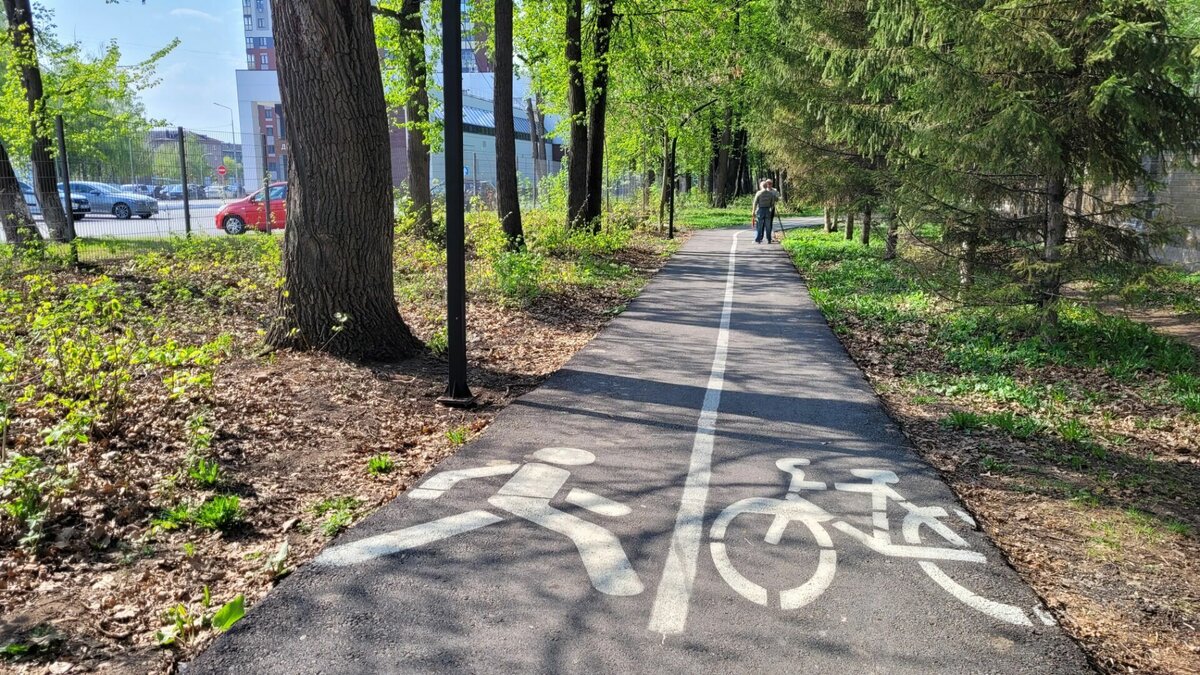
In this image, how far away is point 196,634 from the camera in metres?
3.42

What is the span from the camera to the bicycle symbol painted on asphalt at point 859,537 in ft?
12.5

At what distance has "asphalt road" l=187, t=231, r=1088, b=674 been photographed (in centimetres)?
330

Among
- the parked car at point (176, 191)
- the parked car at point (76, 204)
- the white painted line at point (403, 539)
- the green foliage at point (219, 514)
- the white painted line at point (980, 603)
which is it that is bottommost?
the white painted line at point (980, 603)

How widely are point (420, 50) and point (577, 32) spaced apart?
12.4 ft

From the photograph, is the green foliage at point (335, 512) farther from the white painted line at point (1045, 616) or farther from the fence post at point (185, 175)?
the fence post at point (185, 175)

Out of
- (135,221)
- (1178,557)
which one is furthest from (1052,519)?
(135,221)

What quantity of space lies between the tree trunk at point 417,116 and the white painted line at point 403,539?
47.4 ft

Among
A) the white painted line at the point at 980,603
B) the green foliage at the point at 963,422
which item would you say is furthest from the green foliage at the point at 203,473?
the green foliage at the point at 963,422

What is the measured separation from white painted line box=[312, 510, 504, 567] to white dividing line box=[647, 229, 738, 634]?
108 cm

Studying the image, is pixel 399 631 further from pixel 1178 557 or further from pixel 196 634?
pixel 1178 557

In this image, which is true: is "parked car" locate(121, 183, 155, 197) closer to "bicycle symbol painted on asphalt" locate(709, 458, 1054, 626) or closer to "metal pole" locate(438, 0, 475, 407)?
"metal pole" locate(438, 0, 475, 407)

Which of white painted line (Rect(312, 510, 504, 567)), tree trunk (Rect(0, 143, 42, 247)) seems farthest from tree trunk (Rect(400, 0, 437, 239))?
white painted line (Rect(312, 510, 504, 567))

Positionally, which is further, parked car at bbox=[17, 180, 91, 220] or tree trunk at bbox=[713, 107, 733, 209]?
tree trunk at bbox=[713, 107, 733, 209]

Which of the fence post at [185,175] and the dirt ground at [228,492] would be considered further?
the fence post at [185,175]
